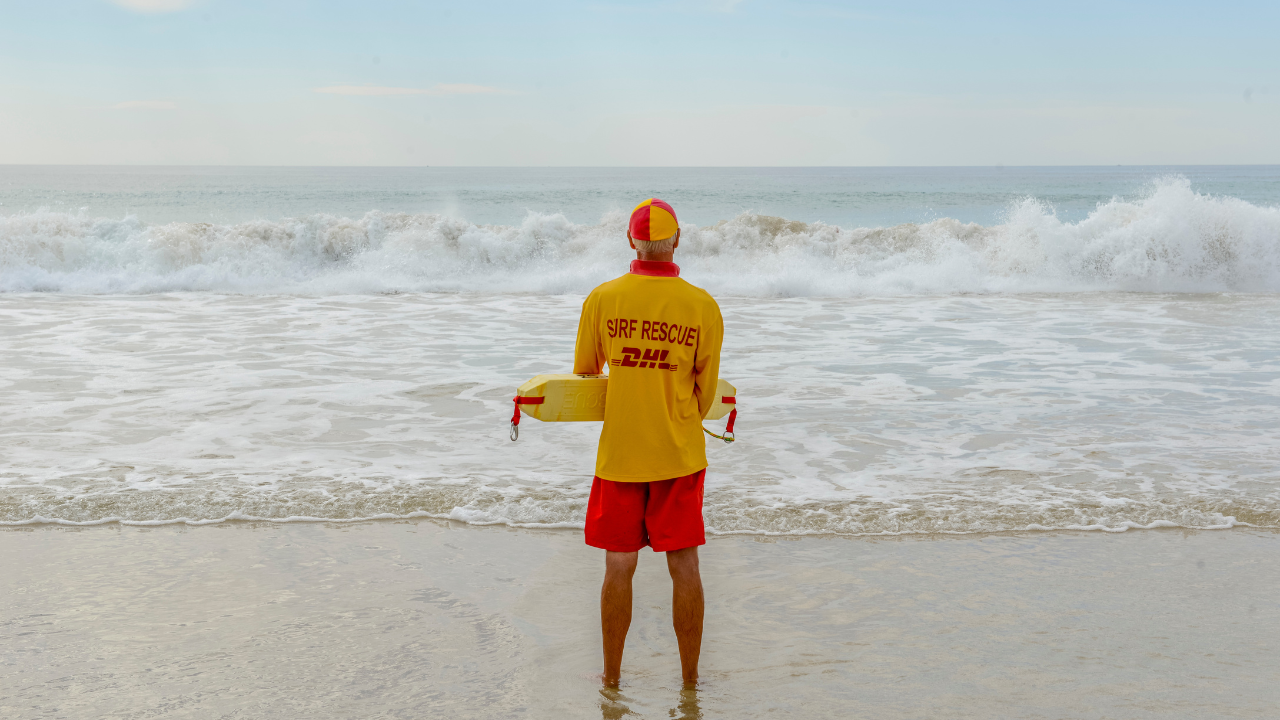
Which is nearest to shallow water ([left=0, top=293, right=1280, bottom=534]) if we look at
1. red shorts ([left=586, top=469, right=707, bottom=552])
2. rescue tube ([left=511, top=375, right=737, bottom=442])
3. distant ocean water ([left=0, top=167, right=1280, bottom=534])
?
distant ocean water ([left=0, top=167, right=1280, bottom=534])

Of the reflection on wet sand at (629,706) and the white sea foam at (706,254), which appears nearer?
the reflection on wet sand at (629,706)

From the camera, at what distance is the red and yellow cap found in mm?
2875

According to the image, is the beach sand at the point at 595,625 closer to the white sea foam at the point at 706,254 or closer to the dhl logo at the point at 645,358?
the dhl logo at the point at 645,358

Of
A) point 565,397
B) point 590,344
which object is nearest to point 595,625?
point 565,397

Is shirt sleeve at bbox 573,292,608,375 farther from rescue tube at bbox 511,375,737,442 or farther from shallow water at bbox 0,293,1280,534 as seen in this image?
shallow water at bbox 0,293,1280,534

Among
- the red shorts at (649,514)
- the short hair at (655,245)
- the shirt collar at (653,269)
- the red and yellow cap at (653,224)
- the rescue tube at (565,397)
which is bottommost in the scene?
the red shorts at (649,514)

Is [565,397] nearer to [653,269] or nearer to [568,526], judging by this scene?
[653,269]

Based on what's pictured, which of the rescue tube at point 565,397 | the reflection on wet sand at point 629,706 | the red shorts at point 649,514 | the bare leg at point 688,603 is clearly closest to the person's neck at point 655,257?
the rescue tube at point 565,397

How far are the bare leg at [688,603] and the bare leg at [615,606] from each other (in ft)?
0.49

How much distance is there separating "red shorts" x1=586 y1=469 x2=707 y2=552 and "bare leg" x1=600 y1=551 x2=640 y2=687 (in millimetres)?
64

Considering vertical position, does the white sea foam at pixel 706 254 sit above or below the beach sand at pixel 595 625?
above

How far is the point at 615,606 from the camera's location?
Answer: 122 inches

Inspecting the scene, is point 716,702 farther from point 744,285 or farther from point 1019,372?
point 744,285

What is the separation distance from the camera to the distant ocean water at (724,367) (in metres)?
5.35
